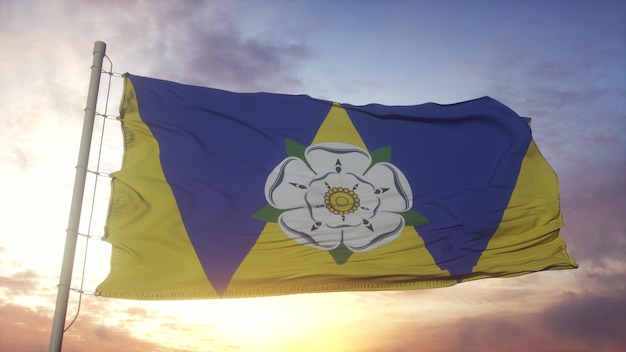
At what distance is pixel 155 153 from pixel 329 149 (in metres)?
2.83

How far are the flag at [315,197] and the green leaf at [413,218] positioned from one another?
2cm

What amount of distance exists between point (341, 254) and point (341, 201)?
89 cm

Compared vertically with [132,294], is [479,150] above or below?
above

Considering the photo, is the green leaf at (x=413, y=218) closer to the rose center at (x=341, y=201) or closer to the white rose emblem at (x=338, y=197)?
the white rose emblem at (x=338, y=197)

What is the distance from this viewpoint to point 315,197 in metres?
10.8

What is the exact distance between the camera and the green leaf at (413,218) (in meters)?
11.1

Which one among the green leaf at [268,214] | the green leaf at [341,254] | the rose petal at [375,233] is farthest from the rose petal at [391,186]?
the green leaf at [268,214]

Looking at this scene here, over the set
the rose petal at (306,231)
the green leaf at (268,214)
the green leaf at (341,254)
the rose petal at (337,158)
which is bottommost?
the green leaf at (341,254)

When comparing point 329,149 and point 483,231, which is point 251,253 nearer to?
point 329,149

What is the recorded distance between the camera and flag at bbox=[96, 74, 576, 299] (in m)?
9.92

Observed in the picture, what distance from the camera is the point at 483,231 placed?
11336 millimetres

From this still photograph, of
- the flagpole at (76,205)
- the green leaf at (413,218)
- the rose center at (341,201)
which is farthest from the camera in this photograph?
the green leaf at (413,218)

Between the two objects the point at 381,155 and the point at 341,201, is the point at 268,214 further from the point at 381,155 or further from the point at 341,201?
the point at 381,155

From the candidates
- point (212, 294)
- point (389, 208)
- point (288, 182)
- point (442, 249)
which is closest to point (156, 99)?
point (288, 182)
